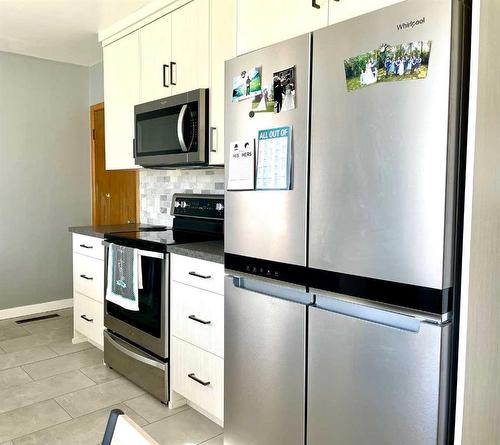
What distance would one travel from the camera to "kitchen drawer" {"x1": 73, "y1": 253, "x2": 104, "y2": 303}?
3.07 m

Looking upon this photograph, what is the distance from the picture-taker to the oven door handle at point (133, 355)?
97.4 inches

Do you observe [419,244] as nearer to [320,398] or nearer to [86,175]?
[320,398]

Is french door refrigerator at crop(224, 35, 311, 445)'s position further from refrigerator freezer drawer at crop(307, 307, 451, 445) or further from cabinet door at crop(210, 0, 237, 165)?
cabinet door at crop(210, 0, 237, 165)

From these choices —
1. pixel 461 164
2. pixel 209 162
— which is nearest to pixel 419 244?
pixel 461 164

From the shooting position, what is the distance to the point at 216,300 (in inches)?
82.8

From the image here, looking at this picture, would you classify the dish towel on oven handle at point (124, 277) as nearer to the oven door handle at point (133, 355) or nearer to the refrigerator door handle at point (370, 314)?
the oven door handle at point (133, 355)

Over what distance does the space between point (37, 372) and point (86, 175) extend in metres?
2.11

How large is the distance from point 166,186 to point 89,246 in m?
0.71

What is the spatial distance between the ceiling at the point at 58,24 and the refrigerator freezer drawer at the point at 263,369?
213 cm

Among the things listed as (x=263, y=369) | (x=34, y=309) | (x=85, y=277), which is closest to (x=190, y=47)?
(x=85, y=277)

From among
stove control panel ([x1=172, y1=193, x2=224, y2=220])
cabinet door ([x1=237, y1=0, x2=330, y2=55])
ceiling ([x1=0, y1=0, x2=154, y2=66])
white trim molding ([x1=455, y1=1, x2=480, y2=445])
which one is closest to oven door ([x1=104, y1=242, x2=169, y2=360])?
stove control panel ([x1=172, y1=193, x2=224, y2=220])

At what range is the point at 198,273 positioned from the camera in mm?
2193

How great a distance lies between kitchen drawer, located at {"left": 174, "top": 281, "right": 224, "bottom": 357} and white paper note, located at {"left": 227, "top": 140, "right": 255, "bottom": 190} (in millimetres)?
569

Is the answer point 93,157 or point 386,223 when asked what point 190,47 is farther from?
point 93,157
